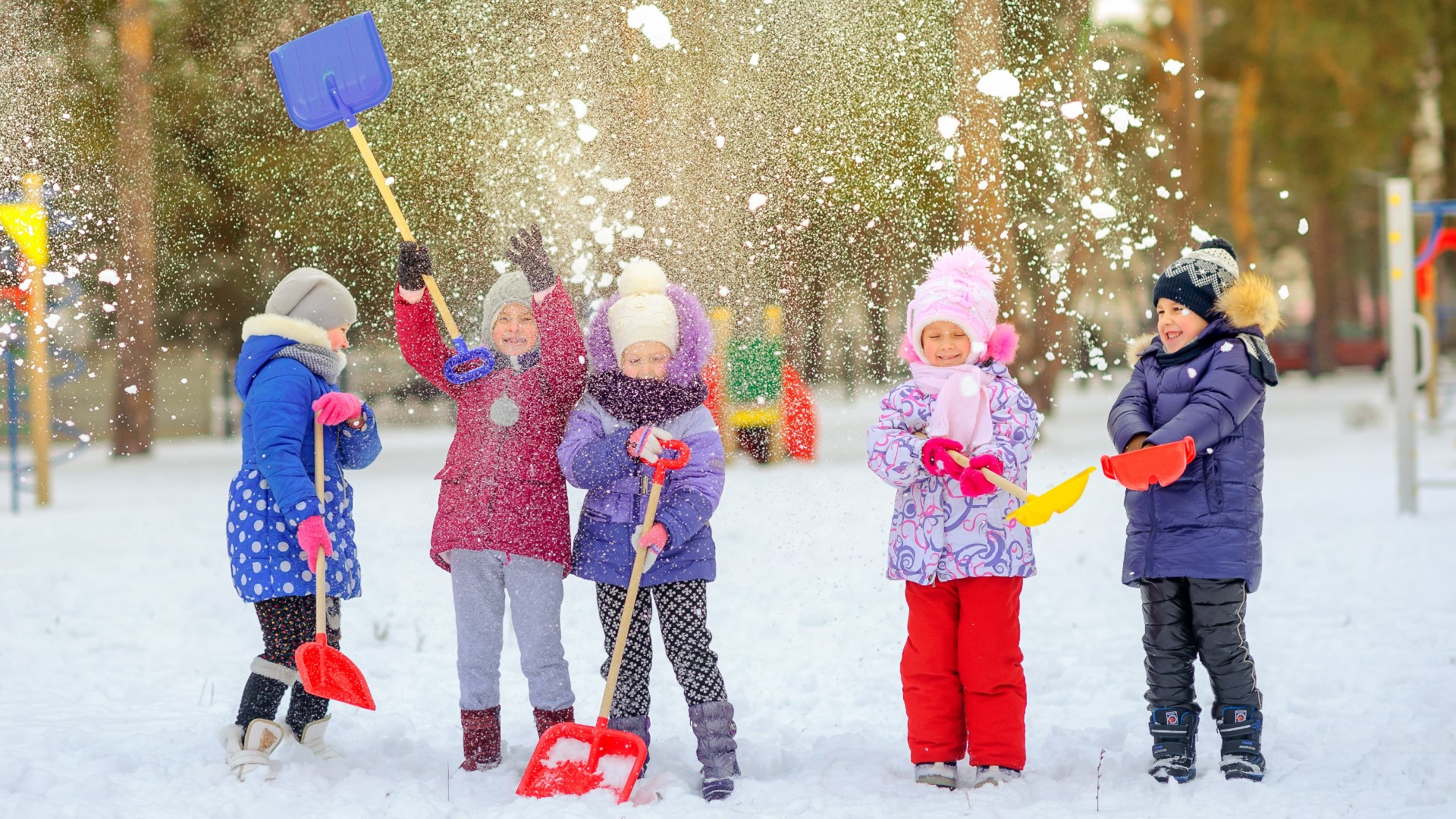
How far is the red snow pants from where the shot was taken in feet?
11.4

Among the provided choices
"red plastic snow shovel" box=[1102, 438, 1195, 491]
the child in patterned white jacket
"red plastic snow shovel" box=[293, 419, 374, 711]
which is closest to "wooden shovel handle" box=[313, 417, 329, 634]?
"red plastic snow shovel" box=[293, 419, 374, 711]

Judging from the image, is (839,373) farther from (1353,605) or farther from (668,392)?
(668,392)

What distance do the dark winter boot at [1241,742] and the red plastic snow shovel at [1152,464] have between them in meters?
0.66

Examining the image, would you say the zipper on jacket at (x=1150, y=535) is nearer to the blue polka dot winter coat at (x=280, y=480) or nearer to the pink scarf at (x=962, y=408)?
the pink scarf at (x=962, y=408)

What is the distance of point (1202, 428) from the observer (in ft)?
11.0

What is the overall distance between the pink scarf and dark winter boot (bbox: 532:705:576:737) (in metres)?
1.20

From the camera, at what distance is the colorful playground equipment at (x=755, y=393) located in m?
Answer: 12.3

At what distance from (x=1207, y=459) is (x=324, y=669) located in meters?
2.32

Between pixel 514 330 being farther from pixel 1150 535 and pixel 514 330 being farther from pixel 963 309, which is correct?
pixel 1150 535

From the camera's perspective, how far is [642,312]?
3.58 m

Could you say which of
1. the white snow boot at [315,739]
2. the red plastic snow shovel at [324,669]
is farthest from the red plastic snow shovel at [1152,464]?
the white snow boot at [315,739]

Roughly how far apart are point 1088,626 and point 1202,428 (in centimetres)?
245

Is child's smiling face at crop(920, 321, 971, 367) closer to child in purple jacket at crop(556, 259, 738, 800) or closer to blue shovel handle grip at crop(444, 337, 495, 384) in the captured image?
child in purple jacket at crop(556, 259, 738, 800)

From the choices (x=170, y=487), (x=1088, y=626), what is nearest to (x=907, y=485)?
(x=1088, y=626)
